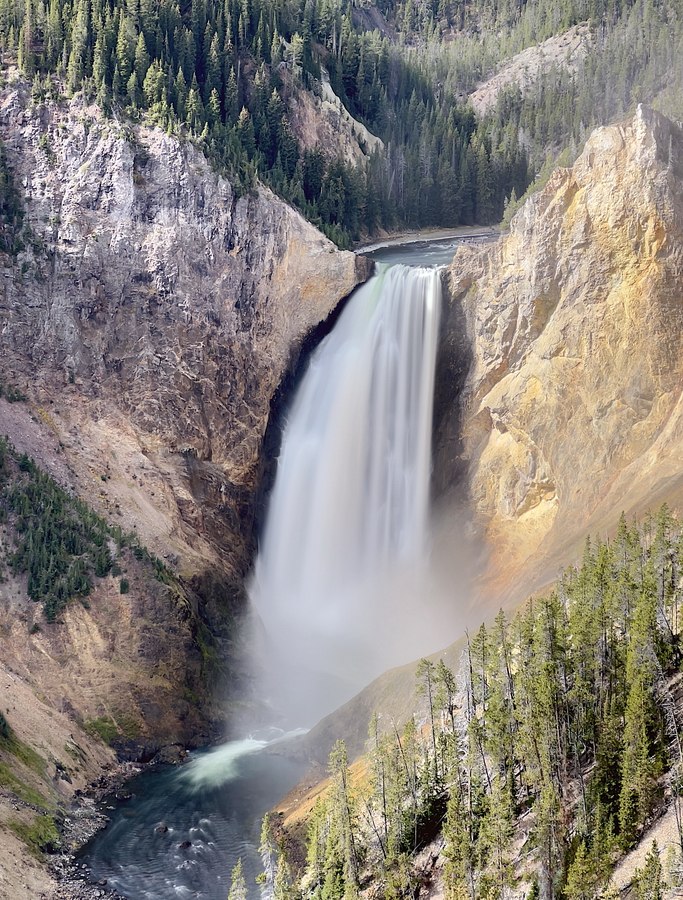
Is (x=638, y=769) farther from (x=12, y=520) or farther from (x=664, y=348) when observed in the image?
(x=12, y=520)

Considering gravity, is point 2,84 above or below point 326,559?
above

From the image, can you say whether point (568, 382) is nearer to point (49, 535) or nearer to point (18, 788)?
point (49, 535)

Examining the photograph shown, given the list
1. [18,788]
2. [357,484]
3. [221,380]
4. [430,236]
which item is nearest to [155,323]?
[221,380]

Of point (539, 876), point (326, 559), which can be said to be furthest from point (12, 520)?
point (539, 876)

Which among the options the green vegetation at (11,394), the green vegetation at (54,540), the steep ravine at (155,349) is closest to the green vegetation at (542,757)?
the steep ravine at (155,349)

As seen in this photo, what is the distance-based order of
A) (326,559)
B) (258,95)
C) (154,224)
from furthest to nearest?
1. (258,95)
2. (154,224)
3. (326,559)

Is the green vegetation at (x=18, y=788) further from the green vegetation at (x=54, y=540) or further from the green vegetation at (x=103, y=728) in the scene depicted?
the green vegetation at (x=54, y=540)

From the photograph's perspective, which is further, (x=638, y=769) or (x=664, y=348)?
(x=664, y=348)

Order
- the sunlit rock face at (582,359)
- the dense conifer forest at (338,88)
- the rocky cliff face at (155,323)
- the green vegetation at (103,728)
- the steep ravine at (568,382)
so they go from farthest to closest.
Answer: the dense conifer forest at (338,88) < the rocky cliff face at (155,323) < the green vegetation at (103,728) < the sunlit rock face at (582,359) < the steep ravine at (568,382)
